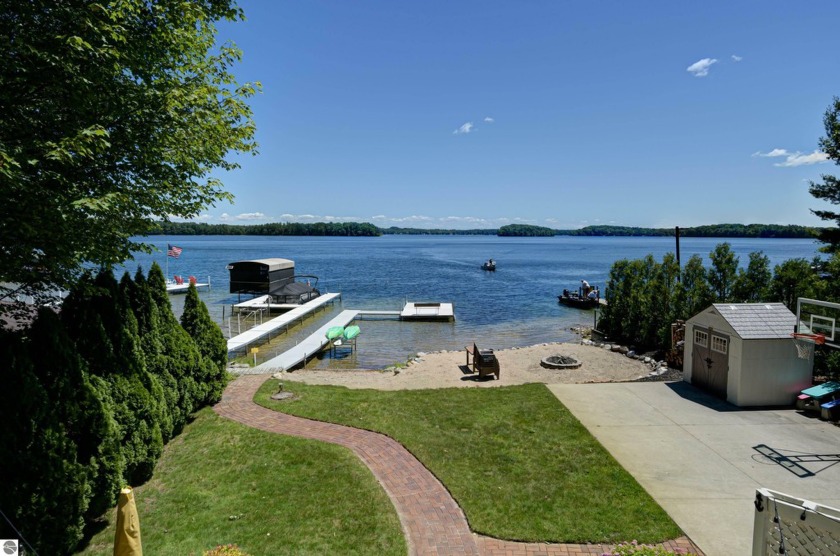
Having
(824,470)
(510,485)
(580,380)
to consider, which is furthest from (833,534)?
(580,380)

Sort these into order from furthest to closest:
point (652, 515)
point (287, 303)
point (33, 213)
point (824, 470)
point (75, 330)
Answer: point (287, 303)
point (824, 470)
point (75, 330)
point (652, 515)
point (33, 213)

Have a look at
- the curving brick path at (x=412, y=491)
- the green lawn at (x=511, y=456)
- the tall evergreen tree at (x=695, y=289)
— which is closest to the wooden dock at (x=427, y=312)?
→ the tall evergreen tree at (x=695, y=289)

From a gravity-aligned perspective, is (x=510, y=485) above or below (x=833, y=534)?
below

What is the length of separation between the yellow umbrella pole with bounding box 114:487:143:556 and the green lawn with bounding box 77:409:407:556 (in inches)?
50.4

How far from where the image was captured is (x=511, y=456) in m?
8.70

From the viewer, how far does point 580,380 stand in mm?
16312

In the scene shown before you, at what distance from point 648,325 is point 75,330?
71.2ft

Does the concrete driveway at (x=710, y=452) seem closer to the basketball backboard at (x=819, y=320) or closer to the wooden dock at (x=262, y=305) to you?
the basketball backboard at (x=819, y=320)

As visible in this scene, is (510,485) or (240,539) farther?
(510,485)

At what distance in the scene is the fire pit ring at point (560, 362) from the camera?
18.0 m

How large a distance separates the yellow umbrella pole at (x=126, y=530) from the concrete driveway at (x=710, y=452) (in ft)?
23.4

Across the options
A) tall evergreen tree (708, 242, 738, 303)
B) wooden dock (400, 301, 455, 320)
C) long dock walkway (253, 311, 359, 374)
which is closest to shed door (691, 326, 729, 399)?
tall evergreen tree (708, 242, 738, 303)

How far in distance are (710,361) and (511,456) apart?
774cm

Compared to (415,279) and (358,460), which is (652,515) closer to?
(358,460)
